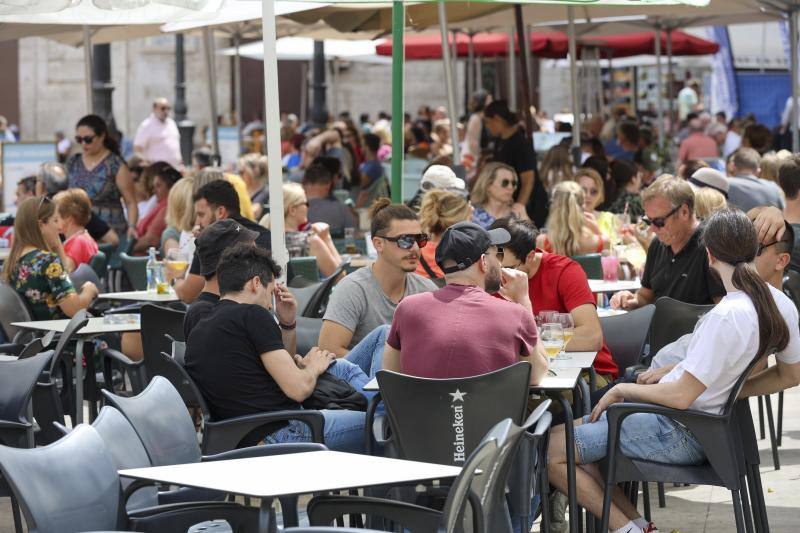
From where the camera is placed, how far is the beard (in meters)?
5.77

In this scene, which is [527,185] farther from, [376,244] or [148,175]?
[376,244]

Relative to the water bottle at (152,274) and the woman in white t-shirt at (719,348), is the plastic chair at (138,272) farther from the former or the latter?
the woman in white t-shirt at (719,348)

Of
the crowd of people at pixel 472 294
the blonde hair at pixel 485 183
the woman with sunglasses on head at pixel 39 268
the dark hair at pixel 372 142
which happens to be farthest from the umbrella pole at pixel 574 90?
the woman with sunglasses on head at pixel 39 268

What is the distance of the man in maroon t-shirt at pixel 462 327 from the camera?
508 cm

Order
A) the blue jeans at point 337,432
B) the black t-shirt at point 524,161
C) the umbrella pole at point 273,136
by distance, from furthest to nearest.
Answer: the black t-shirt at point 524,161
the umbrella pole at point 273,136
the blue jeans at point 337,432

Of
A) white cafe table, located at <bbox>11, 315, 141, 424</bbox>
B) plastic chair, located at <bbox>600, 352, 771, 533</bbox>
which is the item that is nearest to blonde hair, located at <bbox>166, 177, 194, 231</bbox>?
white cafe table, located at <bbox>11, 315, 141, 424</bbox>

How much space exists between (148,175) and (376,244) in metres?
6.33

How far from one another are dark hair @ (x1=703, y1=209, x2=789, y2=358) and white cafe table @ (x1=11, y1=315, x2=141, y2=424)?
10.9 feet

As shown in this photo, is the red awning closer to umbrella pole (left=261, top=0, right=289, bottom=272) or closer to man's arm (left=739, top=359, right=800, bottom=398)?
umbrella pole (left=261, top=0, right=289, bottom=272)

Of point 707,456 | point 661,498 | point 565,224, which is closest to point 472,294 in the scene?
point 707,456

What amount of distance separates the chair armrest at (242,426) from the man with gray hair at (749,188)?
5863mm

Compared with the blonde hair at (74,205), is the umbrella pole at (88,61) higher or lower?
higher

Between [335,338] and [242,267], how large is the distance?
101 centimetres

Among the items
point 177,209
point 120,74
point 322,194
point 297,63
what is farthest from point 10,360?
point 297,63
